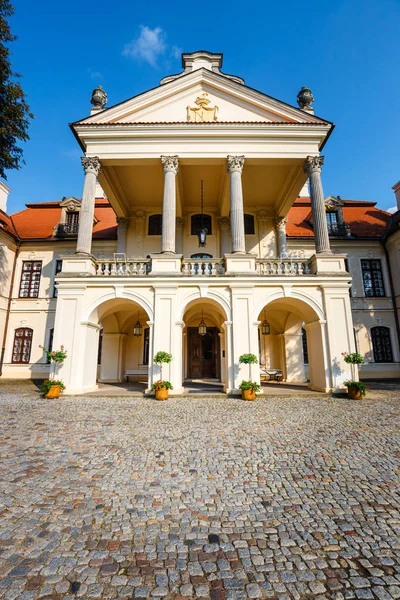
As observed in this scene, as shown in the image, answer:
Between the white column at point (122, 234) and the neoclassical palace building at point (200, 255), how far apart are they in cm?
14

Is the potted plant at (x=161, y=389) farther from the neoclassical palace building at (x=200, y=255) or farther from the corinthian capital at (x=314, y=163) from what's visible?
the corinthian capital at (x=314, y=163)

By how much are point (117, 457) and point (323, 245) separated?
37.8 ft

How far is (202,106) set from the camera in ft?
47.6

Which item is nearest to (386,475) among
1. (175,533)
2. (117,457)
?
(175,533)

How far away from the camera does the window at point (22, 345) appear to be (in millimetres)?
18516

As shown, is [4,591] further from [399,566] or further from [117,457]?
[399,566]

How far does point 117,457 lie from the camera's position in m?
4.78

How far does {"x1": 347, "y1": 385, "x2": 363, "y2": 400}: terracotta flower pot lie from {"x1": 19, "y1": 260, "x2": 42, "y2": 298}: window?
60.4 ft

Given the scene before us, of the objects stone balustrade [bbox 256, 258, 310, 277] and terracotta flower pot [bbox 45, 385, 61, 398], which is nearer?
terracotta flower pot [bbox 45, 385, 61, 398]

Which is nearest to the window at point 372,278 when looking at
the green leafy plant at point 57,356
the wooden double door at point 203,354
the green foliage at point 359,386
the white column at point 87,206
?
the wooden double door at point 203,354

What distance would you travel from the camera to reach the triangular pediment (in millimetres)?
14195

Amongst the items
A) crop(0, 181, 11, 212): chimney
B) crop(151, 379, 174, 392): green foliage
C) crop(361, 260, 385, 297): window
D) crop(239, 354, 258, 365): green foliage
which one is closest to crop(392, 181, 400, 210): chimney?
crop(361, 260, 385, 297): window

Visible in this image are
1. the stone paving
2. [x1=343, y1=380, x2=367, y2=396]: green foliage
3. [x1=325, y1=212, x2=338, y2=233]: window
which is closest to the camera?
the stone paving

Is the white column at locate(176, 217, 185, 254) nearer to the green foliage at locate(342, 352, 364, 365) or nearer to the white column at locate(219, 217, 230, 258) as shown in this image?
the white column at locate(219, 217, 230, 258)
